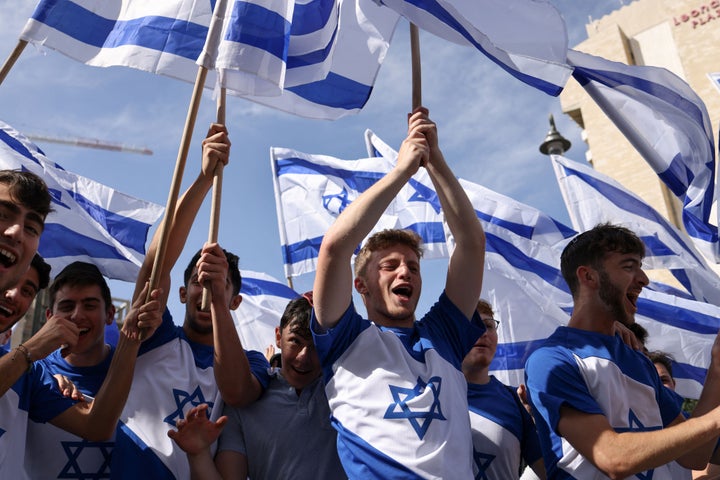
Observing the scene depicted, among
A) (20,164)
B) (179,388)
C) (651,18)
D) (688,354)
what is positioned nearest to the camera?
(179,388)

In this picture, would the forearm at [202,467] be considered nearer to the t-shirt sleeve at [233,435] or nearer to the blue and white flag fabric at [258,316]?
the t-shirt sleeve at [233,435]

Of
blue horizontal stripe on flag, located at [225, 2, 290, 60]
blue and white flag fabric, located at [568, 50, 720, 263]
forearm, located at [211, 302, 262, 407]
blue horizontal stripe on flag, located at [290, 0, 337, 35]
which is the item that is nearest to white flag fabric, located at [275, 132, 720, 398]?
blue and white flag fabric, located at [568, 50, 720, 263]

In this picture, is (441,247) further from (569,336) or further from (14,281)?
(14,281)

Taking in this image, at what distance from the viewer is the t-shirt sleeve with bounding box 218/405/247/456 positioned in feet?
11.0

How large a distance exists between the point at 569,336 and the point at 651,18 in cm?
2743

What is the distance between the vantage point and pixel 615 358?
3.17m

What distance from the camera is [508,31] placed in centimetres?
371

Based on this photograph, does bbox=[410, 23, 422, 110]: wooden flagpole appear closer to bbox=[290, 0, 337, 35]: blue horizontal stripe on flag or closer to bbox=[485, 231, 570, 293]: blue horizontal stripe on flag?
bbox=[290, 0, 337, 35]: blue horizontal stripe on flag

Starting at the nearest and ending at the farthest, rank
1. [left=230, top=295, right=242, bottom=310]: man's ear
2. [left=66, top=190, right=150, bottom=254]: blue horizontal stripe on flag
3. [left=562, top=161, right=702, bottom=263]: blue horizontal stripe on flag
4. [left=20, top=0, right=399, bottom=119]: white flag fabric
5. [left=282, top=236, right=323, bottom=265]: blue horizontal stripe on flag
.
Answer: [left=20, top=0, right=399, bottom=119]: white flag fabric → [left=230, top=295, right=242, bottom=310]: man's ear → [left=66, top=190, right=150, bottom=254]: blue horizontal stripe on flag → [left=562, top=161, right=702, bottom=263]: blue horizontal stripe on flag → [left=282, top=236, right=323, bottom=265]: blue horizontal stripe on flag

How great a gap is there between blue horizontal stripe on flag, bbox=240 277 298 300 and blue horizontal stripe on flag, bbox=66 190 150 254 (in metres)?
1.78

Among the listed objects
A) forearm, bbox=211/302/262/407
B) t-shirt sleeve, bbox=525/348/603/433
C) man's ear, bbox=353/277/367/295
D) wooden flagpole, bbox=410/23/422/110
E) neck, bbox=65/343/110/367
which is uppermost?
wooden flagpole, bbox=410/23/422/110

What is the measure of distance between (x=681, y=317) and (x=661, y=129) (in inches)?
127

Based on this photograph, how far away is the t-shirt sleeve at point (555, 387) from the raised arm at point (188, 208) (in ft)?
5.54

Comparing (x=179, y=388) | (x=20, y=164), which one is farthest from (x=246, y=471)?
(x=20, y=164)
